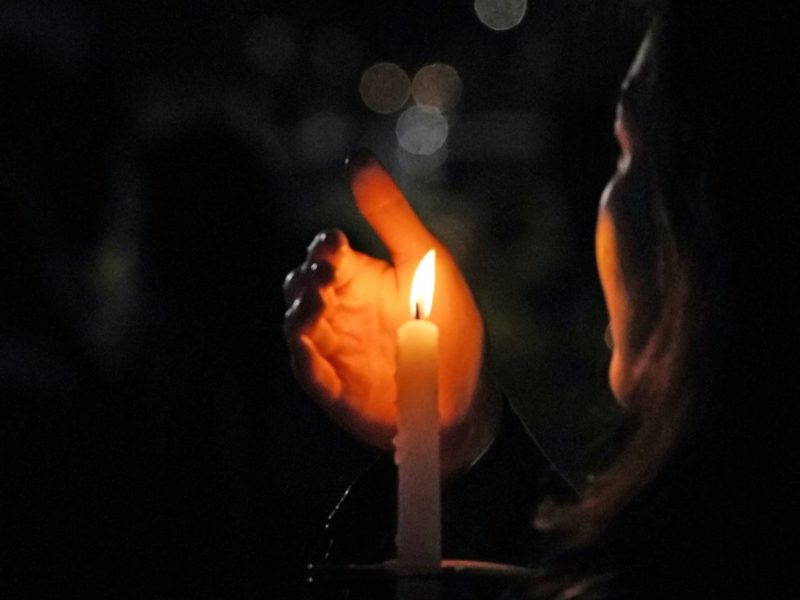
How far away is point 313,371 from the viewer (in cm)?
85

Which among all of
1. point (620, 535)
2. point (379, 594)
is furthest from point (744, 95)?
point (379, 594)

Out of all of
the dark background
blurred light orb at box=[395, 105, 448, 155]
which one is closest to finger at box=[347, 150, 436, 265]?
the dark background

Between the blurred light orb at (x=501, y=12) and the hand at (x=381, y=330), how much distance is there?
82.8 inches

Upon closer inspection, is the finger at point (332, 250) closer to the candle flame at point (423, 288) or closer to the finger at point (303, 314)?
the finger at point (303, 314)

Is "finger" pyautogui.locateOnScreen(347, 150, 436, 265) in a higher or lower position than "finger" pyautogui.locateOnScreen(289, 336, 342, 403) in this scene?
higher

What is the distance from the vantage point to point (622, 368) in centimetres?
82

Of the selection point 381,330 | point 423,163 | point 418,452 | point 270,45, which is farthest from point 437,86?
point 418,452

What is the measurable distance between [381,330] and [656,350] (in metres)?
0.25

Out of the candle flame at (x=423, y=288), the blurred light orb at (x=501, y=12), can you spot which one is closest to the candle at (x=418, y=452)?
the candle flame at (x=423, y=288)

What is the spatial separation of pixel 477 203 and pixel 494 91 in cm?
31

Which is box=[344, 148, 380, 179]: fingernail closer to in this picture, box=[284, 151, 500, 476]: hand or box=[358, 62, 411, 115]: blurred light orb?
box=[284, 151, 500, 476]: hand

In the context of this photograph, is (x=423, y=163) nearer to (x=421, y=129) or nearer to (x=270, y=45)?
(x=421, y=129)

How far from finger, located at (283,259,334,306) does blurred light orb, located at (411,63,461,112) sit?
236cm

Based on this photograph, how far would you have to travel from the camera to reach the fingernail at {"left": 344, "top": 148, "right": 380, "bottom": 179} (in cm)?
84
